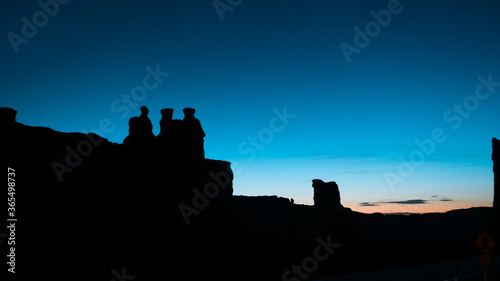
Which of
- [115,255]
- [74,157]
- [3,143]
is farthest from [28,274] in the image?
[74,157]

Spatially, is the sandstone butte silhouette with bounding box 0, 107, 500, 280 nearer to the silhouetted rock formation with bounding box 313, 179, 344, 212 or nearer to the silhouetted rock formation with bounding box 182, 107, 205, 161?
the silhouetted rock formation with bounding box 182, 107, 205, 161

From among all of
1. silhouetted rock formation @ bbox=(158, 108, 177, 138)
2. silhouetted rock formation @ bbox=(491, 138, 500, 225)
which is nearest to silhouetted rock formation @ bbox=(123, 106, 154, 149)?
silhouetted rock formation @ bbox=(158, 108, 177, 138)

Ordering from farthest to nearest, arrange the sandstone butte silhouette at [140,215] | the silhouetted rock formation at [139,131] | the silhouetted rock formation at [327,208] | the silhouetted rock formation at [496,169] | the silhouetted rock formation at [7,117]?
the silhouetted rock formation at [327,208] < the silhouetted rock formation at [496,169] < the silhouetted rock formation at [139,131] < the silhouetted rock formation at [7,117] < the sandstone butte silhouette at [140,215]

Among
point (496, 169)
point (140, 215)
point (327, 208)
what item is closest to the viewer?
point (140, 215)

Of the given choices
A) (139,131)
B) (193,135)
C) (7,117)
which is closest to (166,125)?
(193,135)

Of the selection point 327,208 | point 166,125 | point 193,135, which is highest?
point 166,125

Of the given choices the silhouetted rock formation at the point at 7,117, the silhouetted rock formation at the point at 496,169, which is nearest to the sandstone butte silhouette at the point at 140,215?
the silhouetted rock formation at the point at 7,117

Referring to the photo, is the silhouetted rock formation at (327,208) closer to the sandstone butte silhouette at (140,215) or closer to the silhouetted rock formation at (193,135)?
the sandstone butte silhouette at (140,215)

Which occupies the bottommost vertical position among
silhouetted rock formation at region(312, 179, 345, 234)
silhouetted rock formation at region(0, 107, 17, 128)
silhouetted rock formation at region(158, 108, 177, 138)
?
silhouetted rock formation at region(312, 179, 345, 234)

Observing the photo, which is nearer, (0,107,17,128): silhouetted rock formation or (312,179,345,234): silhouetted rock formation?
(0,107,17,128): silhouetted rock formation

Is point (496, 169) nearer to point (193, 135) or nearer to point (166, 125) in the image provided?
point (193, 135)

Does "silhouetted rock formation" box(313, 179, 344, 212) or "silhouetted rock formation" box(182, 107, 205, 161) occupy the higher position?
"silhouetted rock formation" box(182, 107, 205, 161)

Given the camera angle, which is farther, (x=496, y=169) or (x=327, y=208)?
(x=327, y=208)

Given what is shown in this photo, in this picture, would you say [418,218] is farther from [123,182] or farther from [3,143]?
[3,143]
